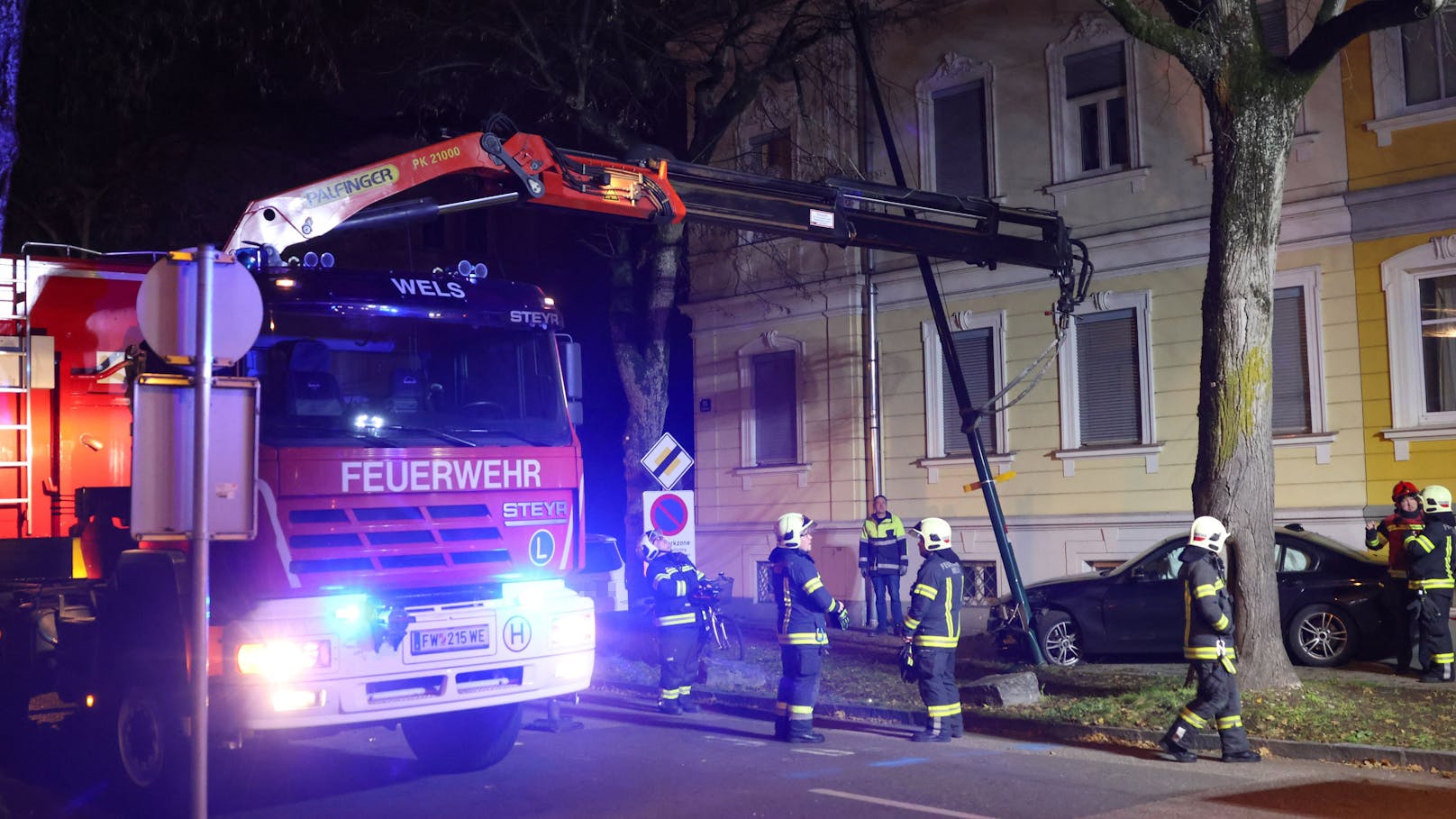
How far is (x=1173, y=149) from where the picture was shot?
671 inches

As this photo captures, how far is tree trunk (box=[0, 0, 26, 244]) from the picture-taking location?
8695 millimetres

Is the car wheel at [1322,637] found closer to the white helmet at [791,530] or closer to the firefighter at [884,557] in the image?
the firefighter at [884,557]

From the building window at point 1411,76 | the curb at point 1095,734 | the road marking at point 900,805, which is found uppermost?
the building window at point 1411,76

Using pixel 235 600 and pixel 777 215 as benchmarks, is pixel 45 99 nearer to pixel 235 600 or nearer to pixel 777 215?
pixel 777 215

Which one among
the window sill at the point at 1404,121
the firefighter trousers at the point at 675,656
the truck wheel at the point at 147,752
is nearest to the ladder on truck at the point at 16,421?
the truck wheel at the point at 147,752

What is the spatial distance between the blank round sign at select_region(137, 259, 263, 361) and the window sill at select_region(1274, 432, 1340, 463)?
1326 centimetres

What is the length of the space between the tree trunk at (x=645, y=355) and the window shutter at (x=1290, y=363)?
24.8ft

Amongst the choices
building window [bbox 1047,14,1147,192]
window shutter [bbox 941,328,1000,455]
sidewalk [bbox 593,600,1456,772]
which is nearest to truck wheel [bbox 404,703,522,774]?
sidewalk [bbox 593,600,1456,772]

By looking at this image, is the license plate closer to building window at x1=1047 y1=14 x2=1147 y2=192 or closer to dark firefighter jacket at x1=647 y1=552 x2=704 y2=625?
dark firefighter jacket at x1=647 y1=552 x2=704 y2=625

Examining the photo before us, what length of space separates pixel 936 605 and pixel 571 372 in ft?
11.2

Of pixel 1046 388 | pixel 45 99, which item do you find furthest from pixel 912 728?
pixel 45 99

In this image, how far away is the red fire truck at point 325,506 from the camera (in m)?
7.22

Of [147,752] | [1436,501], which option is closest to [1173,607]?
[1436,501]

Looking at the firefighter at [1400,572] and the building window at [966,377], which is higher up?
the building window at [966,377]
